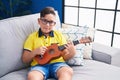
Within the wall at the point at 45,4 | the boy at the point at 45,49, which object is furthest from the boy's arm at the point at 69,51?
the wall at the point at 45,4

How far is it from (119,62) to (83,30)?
0.51 metres

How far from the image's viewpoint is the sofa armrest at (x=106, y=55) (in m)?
1.76

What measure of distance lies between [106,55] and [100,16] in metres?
1.04

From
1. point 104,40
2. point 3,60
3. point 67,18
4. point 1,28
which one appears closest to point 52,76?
point 3,60

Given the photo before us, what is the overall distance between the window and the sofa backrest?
4.36 ft

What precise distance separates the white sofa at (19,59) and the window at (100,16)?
34.4 inches

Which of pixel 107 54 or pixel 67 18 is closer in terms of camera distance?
pixel 107 54

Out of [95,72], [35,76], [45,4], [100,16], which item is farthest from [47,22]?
[45,4]

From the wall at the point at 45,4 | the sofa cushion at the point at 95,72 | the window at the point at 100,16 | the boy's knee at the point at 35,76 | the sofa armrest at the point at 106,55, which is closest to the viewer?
the boy's knee at the point at 35,76

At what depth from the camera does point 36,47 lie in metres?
1.56

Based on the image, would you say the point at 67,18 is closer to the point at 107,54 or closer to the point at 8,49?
the point at 107,54

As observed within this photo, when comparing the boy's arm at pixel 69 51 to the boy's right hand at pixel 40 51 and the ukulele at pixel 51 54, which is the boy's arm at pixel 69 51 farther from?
the boy's right hand at pixel 40 51

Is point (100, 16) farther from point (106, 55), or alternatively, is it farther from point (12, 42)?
point (12, 42)

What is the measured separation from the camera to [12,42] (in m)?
1.57
